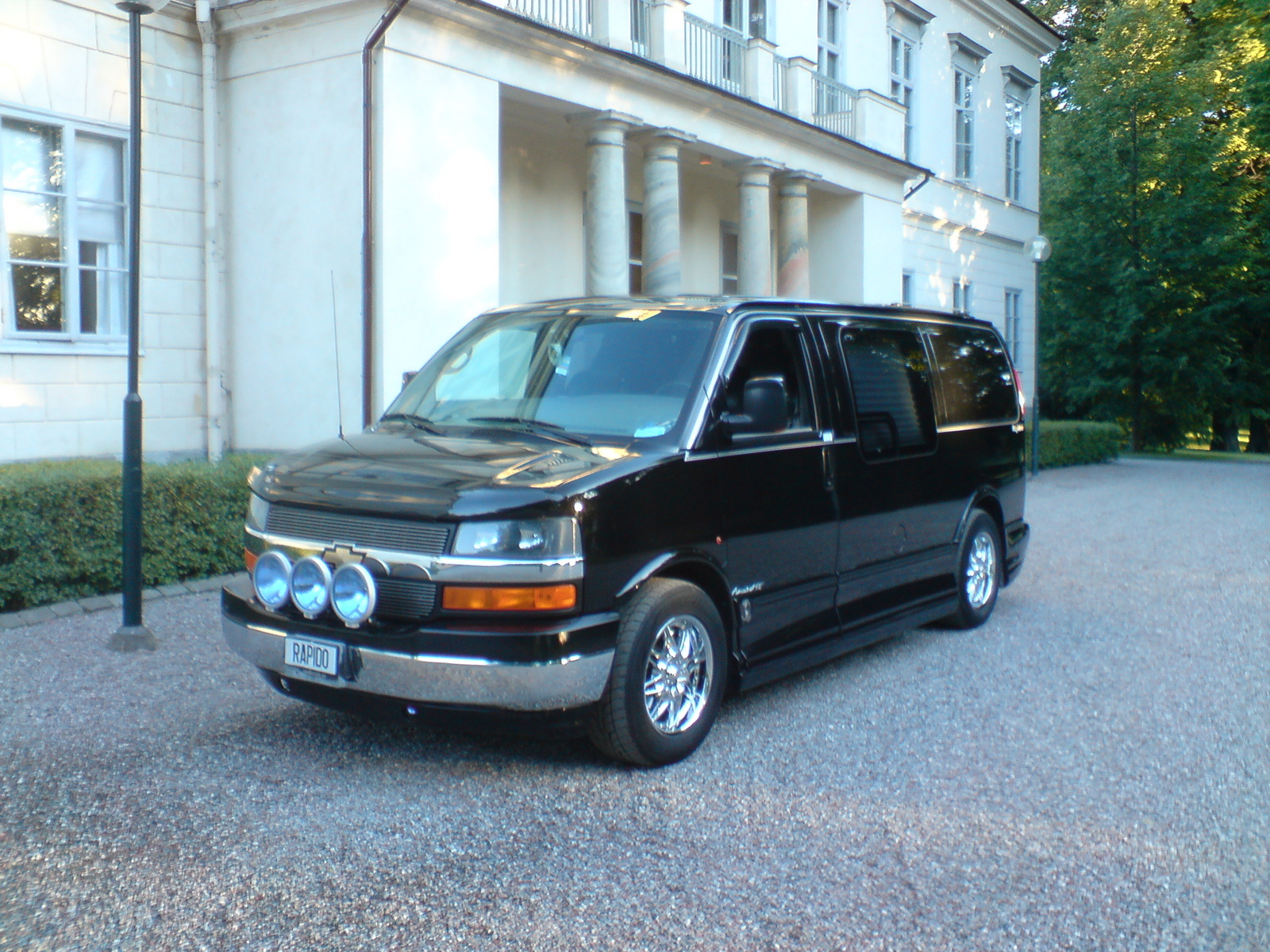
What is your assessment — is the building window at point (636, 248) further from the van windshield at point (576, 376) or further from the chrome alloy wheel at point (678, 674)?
the chrome alloy wheel at point (678, 674)

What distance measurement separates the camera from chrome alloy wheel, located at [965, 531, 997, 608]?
303 inches

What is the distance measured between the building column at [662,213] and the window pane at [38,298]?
23.3 feet

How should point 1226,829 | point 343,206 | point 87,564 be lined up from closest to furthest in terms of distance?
point 1226,829 < point 87,564 < point 343,206

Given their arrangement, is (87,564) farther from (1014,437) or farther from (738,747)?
(1014,437)

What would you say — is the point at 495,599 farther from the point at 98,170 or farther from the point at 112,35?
the point at 112,35

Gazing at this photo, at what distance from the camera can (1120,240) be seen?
27969mm

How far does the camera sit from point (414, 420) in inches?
229

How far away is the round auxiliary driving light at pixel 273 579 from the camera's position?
475cm

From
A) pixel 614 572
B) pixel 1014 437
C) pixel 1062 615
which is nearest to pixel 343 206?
pixel 1014 437

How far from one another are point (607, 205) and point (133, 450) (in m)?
8.90

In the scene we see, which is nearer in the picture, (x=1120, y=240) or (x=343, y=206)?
(x=343, y=206)

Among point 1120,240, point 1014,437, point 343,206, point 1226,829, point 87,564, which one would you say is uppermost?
point 1120,240

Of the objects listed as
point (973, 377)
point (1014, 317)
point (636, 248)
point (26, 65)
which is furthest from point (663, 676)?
point (1014, 317)

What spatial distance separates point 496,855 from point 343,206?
9.43 m
